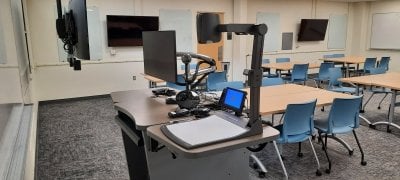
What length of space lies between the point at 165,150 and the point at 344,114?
2.04 meters

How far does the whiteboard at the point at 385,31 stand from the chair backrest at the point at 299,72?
481 cm

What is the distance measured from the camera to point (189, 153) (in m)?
1.31

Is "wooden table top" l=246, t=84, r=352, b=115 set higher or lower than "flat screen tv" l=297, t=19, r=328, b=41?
lower

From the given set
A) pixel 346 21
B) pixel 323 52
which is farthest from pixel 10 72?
pixel 346 21

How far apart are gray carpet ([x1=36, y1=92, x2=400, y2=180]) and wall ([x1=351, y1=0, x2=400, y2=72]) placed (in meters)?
5.32

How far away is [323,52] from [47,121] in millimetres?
8478

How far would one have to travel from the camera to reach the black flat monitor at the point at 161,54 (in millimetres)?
1973

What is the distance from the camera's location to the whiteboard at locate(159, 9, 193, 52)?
7278 millimetres

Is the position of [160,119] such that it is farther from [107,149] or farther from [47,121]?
[47,121]

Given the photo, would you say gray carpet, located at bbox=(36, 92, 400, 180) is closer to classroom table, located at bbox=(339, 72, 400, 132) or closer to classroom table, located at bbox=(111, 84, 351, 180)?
classroom table, located at bbox=(339, 72, 400, 132)

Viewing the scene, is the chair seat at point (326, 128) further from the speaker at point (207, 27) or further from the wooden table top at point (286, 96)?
the speaker at point (207, 27)

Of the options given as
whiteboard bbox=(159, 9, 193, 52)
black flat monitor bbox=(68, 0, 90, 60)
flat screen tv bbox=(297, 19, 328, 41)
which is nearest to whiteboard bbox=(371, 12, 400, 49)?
flat screen tv bbox=(297, 19, 328, 41)

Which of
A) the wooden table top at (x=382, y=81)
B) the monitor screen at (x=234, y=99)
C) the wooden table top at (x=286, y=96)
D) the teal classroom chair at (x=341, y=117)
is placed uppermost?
the monitor screen at (x=234, y=99)

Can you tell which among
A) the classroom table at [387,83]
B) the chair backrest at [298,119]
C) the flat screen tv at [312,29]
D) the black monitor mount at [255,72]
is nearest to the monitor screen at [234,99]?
the black monitor mount at [255,72]
